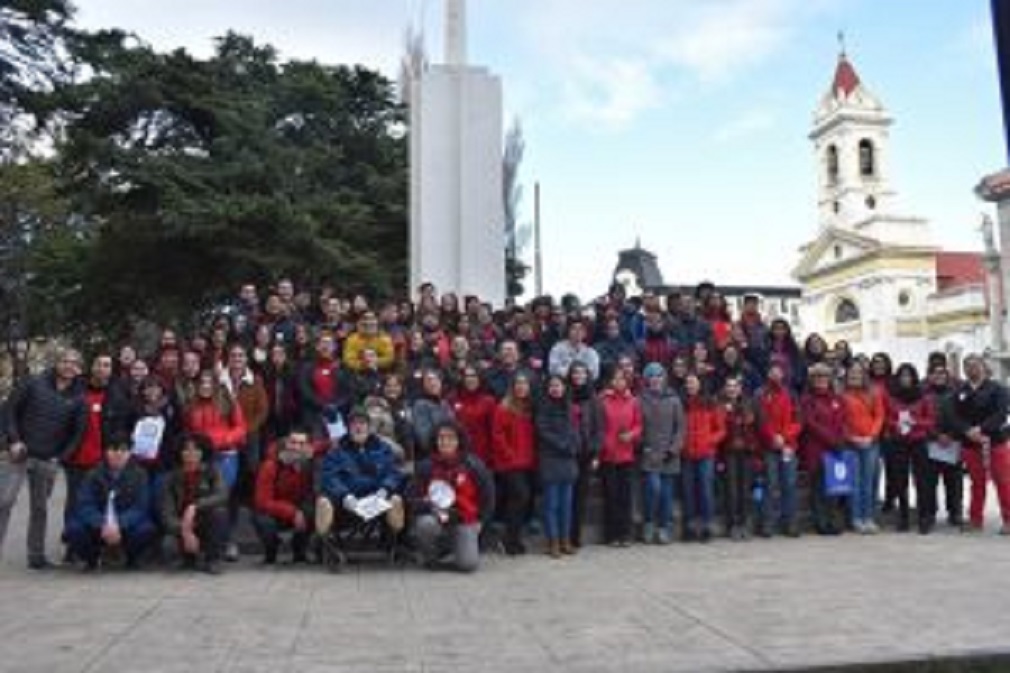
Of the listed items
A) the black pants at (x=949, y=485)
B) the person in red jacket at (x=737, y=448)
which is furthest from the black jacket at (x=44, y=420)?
the black pants at (x=949, y=485)

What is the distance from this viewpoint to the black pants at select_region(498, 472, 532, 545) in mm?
10641

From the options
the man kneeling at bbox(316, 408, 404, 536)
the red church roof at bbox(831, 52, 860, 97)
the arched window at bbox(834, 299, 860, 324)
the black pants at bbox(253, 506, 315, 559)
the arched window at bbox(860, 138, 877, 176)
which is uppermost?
the red church roof at bbox(831, 52, 860, 97)

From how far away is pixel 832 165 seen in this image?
91375mm

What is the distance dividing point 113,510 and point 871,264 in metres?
79.0

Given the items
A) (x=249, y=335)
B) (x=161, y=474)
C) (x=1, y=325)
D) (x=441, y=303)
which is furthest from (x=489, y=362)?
(x=1, y=325)

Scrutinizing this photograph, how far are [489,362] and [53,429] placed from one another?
13.6 feet

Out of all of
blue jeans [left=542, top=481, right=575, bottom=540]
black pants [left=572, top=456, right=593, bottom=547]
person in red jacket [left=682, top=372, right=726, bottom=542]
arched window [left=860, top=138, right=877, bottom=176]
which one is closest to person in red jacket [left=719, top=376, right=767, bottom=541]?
person in red jacket [left=682, top=372, right=726, bottom=542]

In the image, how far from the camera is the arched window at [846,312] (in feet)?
280

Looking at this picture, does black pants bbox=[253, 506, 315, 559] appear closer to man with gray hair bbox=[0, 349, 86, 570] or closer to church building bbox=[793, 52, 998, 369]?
man with gray hair bbox=[0, 349, 86, 570]

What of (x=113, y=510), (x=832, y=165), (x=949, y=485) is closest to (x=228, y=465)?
(x=113, y=510)

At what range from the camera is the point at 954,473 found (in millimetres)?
12289

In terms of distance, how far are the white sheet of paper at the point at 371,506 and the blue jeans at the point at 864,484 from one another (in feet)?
16.9

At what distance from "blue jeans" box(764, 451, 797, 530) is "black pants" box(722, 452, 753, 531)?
20cm

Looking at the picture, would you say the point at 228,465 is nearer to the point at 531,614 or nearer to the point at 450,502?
the point at 450,502
